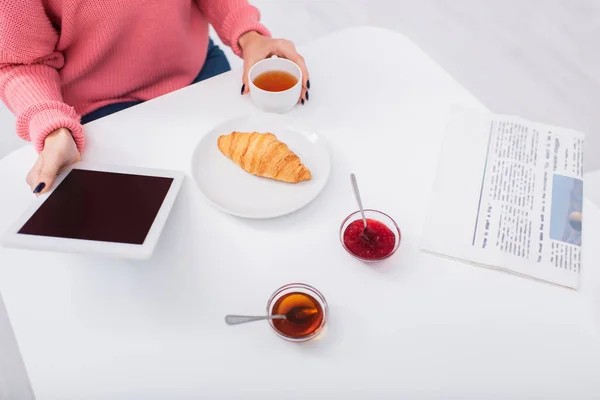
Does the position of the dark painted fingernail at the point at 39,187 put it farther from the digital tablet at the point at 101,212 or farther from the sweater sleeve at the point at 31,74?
the sweater sleeve at the point at 31,74

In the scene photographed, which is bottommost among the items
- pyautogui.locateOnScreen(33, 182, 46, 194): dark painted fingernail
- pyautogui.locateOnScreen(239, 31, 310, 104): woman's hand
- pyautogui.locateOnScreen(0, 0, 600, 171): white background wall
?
pyautogui.locateOnScreen(33, 182, 46, 194): dark painted fingernail

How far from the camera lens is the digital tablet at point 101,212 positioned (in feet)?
2.23

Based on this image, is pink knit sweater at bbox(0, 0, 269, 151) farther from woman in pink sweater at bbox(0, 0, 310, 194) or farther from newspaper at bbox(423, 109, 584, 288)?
newspaper at bbox(423, 109, 584, 288)

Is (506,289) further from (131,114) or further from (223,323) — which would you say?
(131,114)

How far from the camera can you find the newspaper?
0.74 meters

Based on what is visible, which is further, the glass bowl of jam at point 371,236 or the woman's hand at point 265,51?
the woman's hand at point 265,51

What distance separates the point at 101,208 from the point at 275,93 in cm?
42

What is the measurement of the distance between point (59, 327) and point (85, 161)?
34cm

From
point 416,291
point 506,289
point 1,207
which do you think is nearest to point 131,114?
point 1,207

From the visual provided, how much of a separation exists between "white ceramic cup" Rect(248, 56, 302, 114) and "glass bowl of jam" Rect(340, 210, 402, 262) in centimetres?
32

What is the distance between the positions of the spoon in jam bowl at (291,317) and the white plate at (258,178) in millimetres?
182

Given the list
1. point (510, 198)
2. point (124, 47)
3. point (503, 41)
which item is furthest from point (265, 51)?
point (503, 41)

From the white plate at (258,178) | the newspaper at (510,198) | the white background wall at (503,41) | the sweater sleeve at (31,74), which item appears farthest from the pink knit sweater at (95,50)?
the white background wall at (503,41)

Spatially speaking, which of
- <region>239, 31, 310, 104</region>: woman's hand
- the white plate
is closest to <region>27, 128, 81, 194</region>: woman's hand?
the white plate
